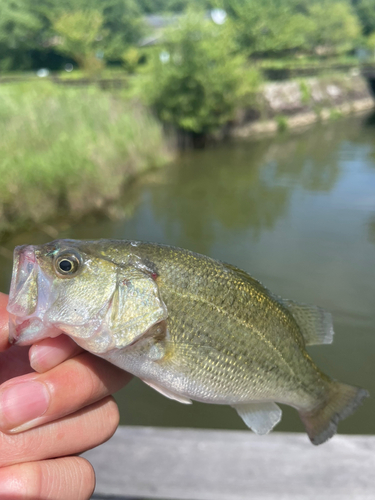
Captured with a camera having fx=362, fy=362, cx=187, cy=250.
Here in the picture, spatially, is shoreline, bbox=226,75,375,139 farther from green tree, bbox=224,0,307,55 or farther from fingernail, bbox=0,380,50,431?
fingernail, bbox=0,380,50,431

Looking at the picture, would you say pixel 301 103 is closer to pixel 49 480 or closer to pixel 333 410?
pixel 333 410

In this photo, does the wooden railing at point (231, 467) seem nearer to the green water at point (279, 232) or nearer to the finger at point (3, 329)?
the finger at point (3, 329)

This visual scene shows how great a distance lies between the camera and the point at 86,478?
1.17 metres

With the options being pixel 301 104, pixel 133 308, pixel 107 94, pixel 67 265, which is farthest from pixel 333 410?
pixel 301 104

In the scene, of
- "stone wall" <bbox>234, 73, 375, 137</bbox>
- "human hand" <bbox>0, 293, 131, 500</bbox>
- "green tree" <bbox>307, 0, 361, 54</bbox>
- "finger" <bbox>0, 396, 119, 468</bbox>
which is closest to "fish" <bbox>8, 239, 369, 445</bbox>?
"human hand" <bbox>0, 293, 131, 500</bbox>

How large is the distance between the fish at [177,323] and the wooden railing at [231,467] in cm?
47

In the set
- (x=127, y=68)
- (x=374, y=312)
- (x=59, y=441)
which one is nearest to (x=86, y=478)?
(x=59, y=441)

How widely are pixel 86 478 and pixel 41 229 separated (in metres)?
6.97

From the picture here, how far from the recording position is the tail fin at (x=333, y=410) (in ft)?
4.43

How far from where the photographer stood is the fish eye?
110 cm

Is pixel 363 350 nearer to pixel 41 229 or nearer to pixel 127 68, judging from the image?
pixel 41 229

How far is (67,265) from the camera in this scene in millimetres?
1119

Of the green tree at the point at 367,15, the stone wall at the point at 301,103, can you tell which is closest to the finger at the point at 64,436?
the stone wall at the point at 301,103

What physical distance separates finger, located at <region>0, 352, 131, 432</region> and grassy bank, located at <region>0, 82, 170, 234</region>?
6.33 metres
